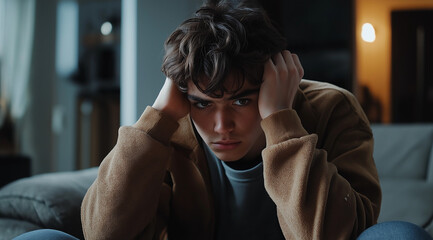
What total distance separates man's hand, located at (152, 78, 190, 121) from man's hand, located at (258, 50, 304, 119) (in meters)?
0.19

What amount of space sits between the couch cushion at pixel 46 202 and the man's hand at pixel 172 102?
39 cm

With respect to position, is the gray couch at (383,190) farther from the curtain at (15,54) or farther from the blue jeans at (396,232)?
the curtain at (15,54)

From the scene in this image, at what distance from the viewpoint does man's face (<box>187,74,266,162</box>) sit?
1080 mm

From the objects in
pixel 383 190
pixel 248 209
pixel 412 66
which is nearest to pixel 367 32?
pixel 412 66

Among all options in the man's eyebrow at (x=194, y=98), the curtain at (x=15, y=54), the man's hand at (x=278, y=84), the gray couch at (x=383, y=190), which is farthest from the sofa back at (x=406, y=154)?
the curtain at (x=15, y=54)

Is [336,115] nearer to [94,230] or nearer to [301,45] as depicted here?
[94,230]

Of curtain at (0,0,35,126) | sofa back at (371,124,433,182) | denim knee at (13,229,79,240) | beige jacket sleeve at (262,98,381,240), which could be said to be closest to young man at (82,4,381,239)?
beige jacket sleeve at (262,98,381,240)

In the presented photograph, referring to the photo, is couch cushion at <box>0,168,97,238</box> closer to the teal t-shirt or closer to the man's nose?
the teal t-shirt

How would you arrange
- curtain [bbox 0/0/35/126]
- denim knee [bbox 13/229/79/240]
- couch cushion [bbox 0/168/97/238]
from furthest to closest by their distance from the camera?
curtain [bbox 0/0/35/126]
couch cushion [bbox 0/168/97/238]
denim knee [bbox 13/229/79/240]

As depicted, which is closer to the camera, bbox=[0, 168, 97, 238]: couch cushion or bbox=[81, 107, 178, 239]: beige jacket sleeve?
bbox=[81, 107, 178, 239]: beige jacket sleeve

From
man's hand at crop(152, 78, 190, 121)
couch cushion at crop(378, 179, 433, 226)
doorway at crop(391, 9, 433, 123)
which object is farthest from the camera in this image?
doorway at crop(391, 9, 433, 123)

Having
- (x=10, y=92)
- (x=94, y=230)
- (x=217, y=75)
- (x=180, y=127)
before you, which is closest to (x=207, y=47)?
(x=217, y=75)

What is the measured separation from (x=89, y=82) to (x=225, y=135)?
120 inches

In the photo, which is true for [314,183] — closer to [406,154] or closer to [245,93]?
[245,93]
